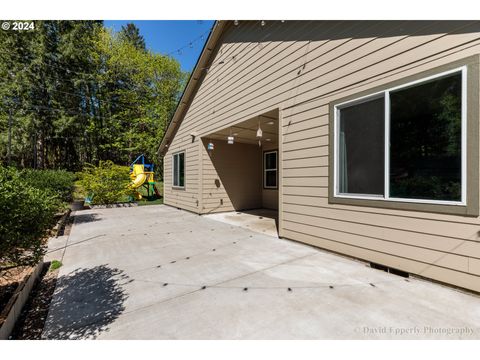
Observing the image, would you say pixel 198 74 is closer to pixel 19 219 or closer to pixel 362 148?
pixel 362 148

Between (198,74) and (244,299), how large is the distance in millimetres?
7701

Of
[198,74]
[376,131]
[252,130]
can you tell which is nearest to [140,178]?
[198,74]

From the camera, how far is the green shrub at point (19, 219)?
6.56 ft

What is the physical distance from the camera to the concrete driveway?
1.87m

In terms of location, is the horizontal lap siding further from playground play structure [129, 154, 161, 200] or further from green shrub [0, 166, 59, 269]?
green shrub [0, 166, 59, 269]

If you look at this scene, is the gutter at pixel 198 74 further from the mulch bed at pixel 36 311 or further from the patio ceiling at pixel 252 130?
the mulch bed at pixel 36 311

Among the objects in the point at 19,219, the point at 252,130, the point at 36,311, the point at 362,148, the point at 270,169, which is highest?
the point at 252,130

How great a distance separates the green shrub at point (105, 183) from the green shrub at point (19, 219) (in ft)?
27.6

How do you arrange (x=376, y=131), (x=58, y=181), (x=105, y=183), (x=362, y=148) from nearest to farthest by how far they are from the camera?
(x=376, y=131) < (x=362, y=148) < (x=58, y=181) < (x=105, y=183)

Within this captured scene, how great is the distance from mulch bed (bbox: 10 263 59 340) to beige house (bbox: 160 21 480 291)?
3.77m

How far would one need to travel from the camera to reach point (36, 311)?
7.48 feet

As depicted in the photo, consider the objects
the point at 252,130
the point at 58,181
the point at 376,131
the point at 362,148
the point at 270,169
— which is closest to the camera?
the point at 376,131

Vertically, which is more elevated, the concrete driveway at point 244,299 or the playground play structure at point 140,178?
the playground play structure at point 140,178

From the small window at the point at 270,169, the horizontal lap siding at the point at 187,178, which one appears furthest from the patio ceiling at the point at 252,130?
the horizontal lap siding at the point at 187,178
